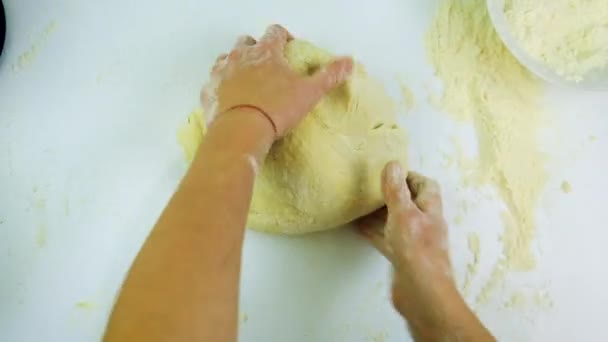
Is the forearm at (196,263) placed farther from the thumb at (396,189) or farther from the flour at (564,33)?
the flour at (564,33)

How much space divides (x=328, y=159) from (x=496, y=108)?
0.34 m

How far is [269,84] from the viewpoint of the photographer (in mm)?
758

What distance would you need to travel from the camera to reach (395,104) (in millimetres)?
1003

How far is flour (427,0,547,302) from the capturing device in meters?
0.97

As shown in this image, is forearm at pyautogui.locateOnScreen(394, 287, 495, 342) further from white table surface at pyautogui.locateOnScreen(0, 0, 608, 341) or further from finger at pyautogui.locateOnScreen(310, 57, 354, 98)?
finger at pyautogui.locateOnScreen(310, 57, 354, 98)

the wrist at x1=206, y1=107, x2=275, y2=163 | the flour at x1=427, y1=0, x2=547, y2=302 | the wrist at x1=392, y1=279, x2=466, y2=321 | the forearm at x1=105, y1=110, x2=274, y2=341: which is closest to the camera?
the forearm at x1=105, y1=110, x2=274, y2=341

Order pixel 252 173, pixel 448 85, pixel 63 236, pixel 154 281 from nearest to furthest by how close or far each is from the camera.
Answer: pixel 154 281, pixel 252 173, pixel 63 236, pixel 448 85

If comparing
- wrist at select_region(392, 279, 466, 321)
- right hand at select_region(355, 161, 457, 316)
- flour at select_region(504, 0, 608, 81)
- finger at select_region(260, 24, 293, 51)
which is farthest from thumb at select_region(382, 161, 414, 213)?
flour at select_region(504, 0, 608, 81)

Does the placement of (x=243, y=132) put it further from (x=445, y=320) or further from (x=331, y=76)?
(x=445, y=320)

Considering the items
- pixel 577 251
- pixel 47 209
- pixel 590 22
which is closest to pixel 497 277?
pixel 577 251

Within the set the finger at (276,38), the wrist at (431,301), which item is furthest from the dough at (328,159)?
the wrist at (431,301)

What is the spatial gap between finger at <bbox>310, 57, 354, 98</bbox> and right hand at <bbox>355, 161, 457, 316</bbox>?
0.14m

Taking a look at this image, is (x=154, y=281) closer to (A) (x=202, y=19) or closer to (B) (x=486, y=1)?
(A) (x=202, y=19)

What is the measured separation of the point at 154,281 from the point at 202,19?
60cm
